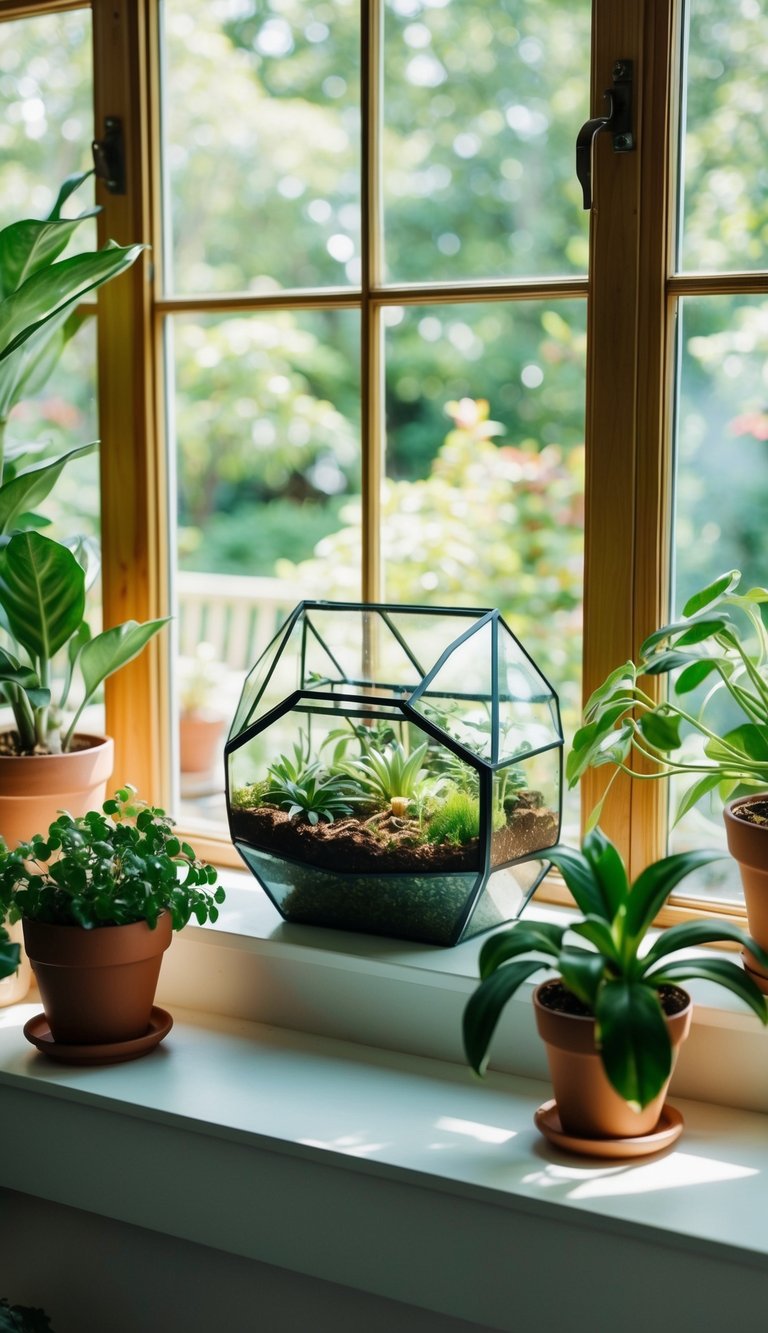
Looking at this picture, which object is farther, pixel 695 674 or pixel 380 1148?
pixel 695 674

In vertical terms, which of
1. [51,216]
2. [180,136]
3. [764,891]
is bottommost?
[764,891]

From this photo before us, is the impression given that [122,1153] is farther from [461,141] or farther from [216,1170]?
[461,141]

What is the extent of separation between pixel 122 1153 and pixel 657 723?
80 cm

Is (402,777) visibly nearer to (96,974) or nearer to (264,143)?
(96,974)

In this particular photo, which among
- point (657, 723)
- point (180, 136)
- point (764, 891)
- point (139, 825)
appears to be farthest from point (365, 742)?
point (180, 136)

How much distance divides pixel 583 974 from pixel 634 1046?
0.26ft

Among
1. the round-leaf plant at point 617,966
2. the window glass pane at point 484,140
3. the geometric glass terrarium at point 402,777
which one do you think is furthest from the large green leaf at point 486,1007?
the window glass pane at point 484,140

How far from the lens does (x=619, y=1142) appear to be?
4.08ft

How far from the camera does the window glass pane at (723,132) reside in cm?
150

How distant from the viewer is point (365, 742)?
160 centimetres

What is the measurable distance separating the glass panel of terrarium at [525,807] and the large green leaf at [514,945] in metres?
0.20

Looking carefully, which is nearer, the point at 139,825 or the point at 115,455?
the point at 139,825

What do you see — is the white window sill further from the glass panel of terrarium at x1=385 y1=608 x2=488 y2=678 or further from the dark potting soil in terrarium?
the glass panel of terrarium at x1=385 y1=608 x2=488 y2=678

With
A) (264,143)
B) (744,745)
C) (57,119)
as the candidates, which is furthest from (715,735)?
(264,143)
